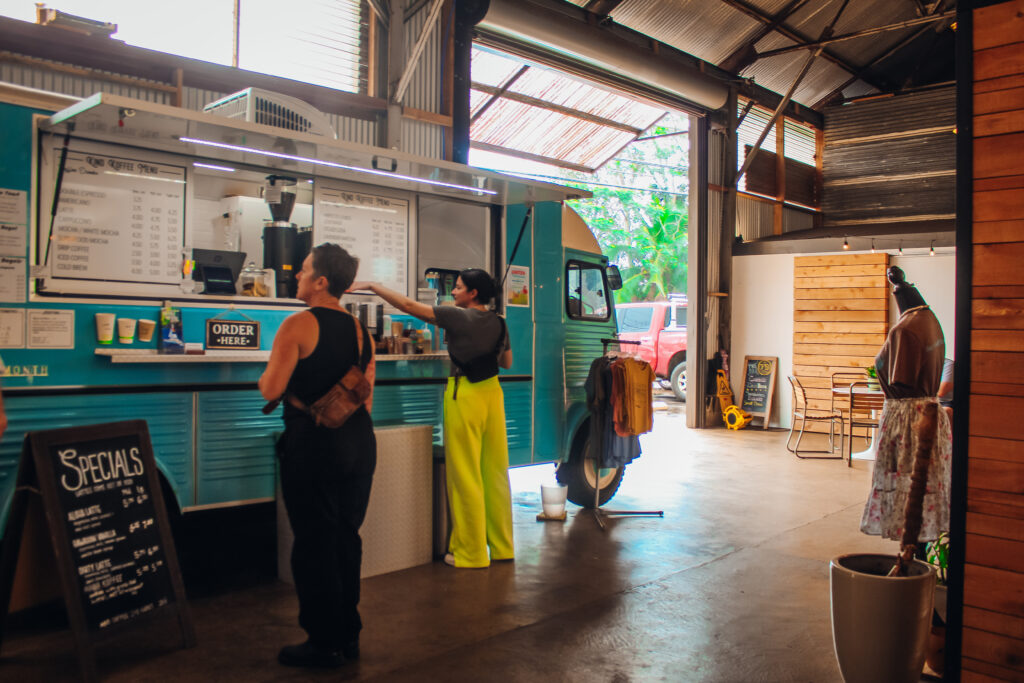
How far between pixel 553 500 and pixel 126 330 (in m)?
3.20

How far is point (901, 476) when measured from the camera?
4457 mm

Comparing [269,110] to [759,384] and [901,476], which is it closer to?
[901,476]

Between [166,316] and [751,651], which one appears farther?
[166,316]

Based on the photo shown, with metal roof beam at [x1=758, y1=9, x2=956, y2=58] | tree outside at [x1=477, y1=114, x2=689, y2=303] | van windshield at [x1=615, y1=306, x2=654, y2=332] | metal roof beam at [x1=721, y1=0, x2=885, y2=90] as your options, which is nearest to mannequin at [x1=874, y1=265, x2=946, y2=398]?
metal roof beam at [x1=758, y1=9, x2=956, y2=58]

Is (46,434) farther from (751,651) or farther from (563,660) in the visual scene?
(751,651)

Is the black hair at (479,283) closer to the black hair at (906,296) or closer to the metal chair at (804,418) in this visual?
the black hair at (906,296)

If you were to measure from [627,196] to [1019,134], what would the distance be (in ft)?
83.8

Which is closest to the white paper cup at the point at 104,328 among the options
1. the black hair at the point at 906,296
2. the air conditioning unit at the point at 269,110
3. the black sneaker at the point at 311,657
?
the air conditioning unit at the point at 269,110

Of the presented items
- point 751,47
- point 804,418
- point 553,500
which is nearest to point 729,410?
point 804,418

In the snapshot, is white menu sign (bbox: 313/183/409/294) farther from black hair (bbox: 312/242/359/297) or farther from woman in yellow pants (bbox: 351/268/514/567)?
black hair (bbox: 312/242/359/297)

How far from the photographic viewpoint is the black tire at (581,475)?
6.25 m

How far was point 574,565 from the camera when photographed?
4.87 m

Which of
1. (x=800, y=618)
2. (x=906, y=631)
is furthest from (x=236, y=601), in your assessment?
(x=906, y=631)

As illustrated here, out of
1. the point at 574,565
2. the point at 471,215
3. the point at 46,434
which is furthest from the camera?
the point at 471,215
